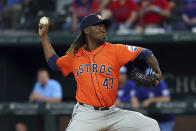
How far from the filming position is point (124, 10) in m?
8.61

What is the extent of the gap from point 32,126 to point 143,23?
8.63 ft

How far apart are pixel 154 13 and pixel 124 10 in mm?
553

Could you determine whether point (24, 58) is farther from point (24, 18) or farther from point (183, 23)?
point (183, 23)

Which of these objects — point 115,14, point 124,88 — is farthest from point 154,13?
point 124,88

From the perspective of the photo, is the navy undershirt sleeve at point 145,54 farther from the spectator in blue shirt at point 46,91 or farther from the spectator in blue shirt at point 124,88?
the spectator in blue shirt at point 46,91

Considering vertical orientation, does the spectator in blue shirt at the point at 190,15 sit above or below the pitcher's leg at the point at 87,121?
above

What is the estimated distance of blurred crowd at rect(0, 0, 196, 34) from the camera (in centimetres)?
845

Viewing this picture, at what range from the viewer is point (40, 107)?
7.80 metres

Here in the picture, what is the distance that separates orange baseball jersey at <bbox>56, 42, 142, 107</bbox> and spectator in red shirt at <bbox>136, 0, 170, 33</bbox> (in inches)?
164

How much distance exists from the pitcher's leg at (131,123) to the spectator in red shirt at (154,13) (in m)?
4.28

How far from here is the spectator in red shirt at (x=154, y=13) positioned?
27.5ft

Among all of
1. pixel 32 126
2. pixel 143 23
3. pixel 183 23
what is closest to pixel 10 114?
pixel 32 126

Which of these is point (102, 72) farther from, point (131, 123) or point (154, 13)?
point (154, 13)

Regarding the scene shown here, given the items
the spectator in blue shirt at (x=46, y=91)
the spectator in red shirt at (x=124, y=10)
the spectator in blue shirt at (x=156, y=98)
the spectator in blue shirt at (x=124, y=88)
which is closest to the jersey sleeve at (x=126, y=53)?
the spectator in blue shirt at (x=156, y=98)
